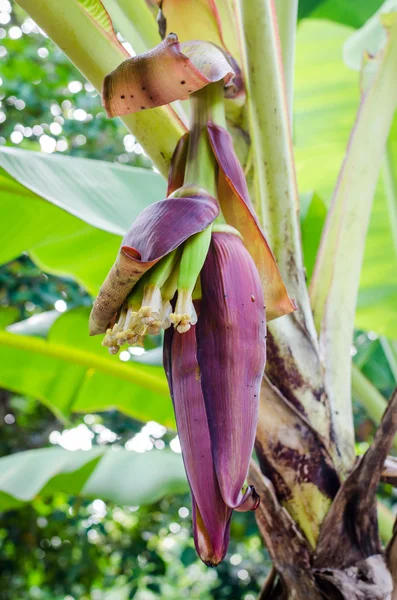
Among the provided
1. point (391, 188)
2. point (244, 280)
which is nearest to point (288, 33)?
point (244, 280)

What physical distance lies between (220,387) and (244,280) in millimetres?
55

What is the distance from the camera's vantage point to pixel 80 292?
1.88m

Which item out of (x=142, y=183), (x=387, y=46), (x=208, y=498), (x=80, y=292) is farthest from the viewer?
(x=80, y=292)

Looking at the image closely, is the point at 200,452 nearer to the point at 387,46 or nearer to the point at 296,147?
the point at 387,46

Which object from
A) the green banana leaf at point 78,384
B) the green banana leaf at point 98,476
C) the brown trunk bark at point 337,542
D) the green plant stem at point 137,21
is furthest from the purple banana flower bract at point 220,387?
the green banana leaf at point 78,384

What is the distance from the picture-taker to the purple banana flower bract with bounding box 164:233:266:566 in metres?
0.28

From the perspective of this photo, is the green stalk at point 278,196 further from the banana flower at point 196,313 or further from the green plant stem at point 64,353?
the green plant stem at point 64,353

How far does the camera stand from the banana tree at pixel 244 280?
0.95 feet

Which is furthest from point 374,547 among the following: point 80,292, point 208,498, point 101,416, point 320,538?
point 101,416

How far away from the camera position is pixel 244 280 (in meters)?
0.31

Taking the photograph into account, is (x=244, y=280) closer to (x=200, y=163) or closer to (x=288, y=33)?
(x=200, y=163)

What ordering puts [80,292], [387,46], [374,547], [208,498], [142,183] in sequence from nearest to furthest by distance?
[208,498] → [374,547] → [387,46] → [142,183] → [80,292]

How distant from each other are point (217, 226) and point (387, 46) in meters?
0.39

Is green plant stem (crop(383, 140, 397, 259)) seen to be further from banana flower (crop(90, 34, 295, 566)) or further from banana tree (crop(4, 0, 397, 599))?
banana flower (crop(90, 34, 295, 566))
